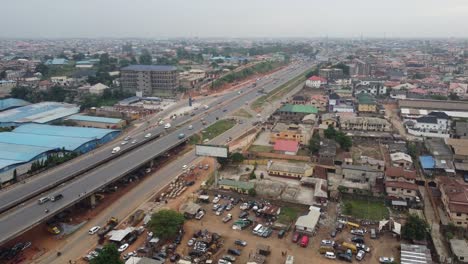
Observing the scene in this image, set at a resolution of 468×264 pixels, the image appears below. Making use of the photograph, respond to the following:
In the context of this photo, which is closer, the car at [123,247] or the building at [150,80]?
the car at [123,247]

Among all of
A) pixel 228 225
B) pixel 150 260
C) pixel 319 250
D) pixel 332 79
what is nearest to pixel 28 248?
pixel 150 260

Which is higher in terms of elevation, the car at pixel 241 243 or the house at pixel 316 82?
the house at pixel 316 82

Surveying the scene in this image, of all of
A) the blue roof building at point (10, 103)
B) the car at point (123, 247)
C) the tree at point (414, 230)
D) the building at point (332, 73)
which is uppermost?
the building at point (332, 73)

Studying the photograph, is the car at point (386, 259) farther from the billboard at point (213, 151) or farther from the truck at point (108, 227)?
the truck at point (108, 227)

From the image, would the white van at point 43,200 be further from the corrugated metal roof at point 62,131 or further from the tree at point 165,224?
the corrugated metal roof at point 62,131

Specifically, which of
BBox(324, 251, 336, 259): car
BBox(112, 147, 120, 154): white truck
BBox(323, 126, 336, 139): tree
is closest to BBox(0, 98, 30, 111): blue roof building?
BBox(112, 147, 120, 154): white truck

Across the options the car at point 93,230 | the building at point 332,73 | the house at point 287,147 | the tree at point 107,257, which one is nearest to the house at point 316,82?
A: the building at point 332,73

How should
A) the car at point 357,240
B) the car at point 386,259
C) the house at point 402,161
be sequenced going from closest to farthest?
the car at point 386,259 → the car at point 357,240 → the house at point 402,161

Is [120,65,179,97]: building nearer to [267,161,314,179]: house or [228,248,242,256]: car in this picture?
[267,161,314,179]: house

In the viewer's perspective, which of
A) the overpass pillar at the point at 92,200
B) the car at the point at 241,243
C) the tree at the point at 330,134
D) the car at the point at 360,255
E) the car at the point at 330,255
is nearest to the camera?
the car at the point at 360,255
